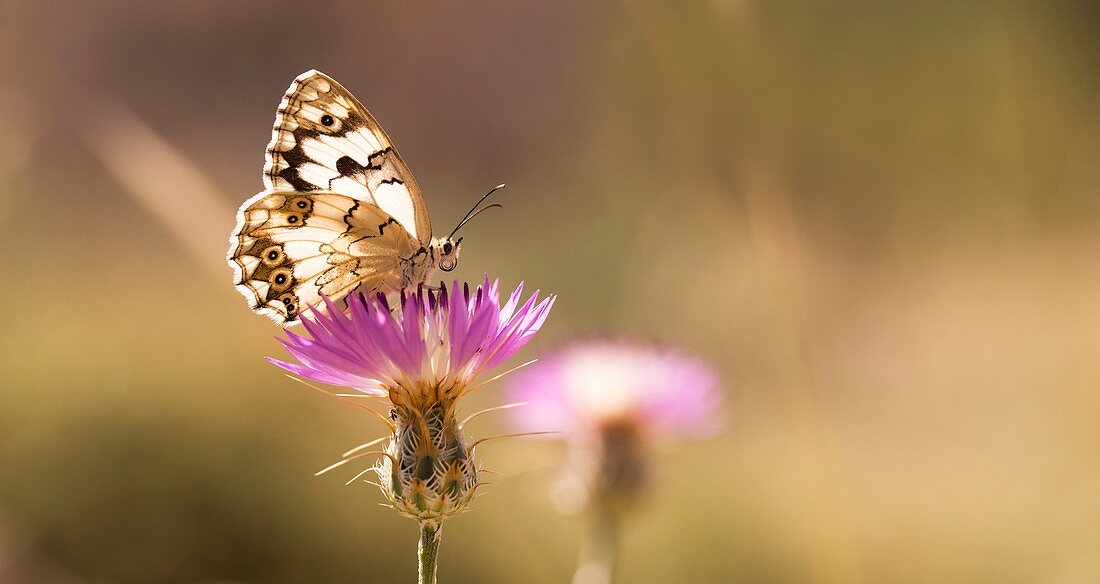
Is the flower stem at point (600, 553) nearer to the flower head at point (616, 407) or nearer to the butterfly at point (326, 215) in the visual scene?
the flower head at point (616, 407)


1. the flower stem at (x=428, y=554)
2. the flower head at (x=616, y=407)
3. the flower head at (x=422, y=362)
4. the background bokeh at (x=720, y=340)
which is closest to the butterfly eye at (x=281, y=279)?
the flower head at (x=422, y=362)

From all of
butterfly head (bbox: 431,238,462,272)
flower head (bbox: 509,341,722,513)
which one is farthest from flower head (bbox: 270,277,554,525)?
flower head (bbox: 509,341,722,513)

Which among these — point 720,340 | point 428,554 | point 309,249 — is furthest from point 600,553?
point 720,340

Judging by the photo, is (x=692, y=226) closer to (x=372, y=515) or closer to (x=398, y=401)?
(x=372, y=515)

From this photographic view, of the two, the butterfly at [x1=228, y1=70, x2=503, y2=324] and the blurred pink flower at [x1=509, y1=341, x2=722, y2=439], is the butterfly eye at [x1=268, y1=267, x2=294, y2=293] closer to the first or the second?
the butterfly at [x1=228, y1=70, x2=503, y2=324]

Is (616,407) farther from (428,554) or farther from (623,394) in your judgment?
(428,554)

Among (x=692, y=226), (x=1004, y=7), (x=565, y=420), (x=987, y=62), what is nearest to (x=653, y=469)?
(x=565, y=420)
